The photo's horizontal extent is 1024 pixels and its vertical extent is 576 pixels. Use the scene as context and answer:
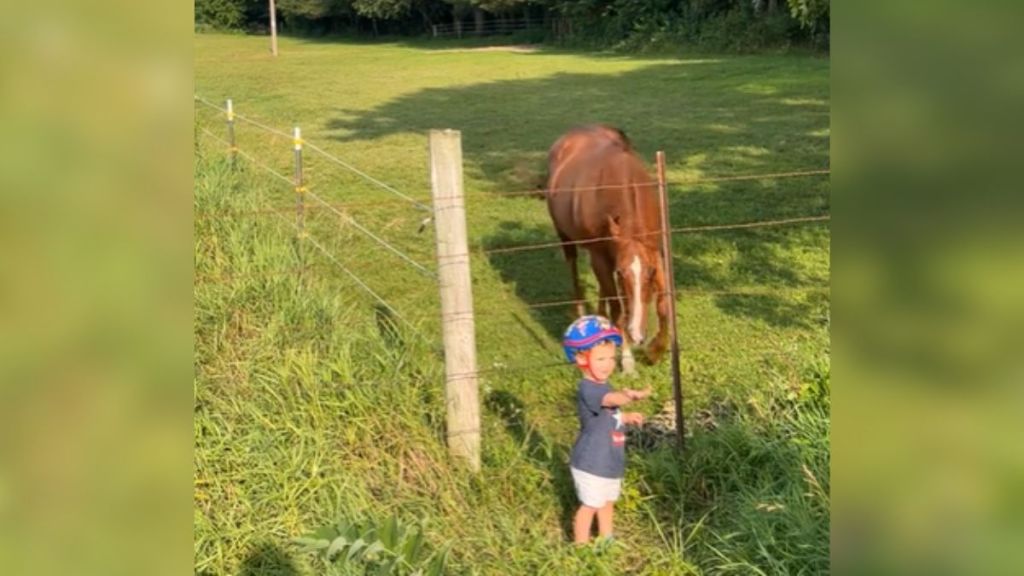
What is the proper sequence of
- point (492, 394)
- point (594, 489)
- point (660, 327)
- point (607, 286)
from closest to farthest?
point (594, 489), point (492, 394), point (660, 327), point (607, 286)

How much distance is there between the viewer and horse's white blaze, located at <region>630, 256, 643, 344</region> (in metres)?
4.95

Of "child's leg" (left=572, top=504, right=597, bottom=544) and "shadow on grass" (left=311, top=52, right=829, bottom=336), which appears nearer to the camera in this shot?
"child's leg" (left=572, top=504, right=597, bottom=544)

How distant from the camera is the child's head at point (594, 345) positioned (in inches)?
139

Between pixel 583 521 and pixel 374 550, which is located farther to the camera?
pixel 583 521

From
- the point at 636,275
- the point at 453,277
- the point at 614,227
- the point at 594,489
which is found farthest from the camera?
the point at 614,227

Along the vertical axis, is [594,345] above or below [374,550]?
above

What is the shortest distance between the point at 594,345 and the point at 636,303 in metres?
1.52

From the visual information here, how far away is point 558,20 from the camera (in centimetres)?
4275

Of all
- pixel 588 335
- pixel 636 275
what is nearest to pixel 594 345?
pixel 588 335

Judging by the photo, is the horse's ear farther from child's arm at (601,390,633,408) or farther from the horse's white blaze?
child's arm at (601,390,633,408)

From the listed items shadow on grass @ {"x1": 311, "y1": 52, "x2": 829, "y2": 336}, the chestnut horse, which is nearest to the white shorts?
the chestnut horse

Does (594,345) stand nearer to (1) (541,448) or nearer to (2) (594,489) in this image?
(2) (594,489)
